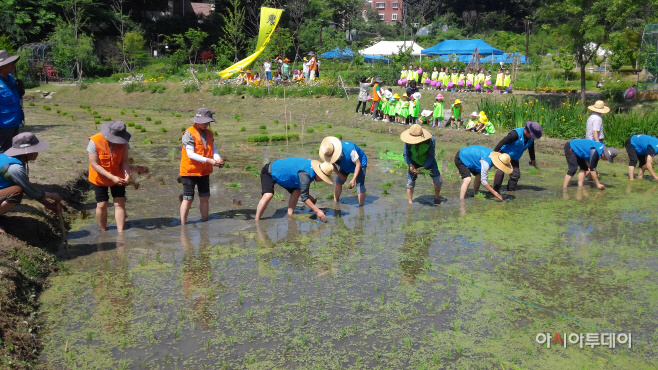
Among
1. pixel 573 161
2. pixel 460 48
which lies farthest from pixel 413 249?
pixel 460 48

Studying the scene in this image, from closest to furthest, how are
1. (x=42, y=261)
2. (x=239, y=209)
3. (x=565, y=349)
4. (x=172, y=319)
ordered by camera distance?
(x=565, y=349), (x=172, y=319), (x=42, y=261), (x=239, y=209)

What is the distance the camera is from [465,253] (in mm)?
7508

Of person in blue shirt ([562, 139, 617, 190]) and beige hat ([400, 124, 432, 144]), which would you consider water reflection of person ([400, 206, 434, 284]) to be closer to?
beige hat ([400, 124, 432, 144])

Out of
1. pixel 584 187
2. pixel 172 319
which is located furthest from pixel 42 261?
pixel 584 187

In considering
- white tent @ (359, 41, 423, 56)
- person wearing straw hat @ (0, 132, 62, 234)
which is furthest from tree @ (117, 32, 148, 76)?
person wearing straw hat @ (0, 132, 62, 234)

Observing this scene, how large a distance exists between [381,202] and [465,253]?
115 inches

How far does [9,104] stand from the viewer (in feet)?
26.2

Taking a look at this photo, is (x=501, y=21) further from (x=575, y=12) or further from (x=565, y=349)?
(x=565, y=349)


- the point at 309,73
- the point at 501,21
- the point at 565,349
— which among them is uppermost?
the point at 501,21

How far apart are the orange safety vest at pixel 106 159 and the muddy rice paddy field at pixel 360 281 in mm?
814

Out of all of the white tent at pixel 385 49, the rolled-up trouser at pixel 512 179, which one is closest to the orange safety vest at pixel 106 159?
the rolled-up trouser at pixel 512 179

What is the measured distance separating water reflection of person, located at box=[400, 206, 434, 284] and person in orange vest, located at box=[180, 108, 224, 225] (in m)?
2.86

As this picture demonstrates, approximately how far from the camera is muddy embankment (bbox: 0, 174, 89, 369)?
4.68 meters

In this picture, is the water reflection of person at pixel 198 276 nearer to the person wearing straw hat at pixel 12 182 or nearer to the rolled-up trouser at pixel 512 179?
the person wearing straw hat at pixel 12 182
